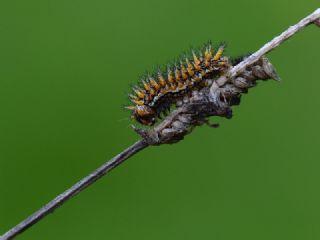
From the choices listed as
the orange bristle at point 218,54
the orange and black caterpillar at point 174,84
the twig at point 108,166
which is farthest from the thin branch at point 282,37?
the orange bristle at point 218,54

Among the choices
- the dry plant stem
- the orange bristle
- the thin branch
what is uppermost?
the orange bristle

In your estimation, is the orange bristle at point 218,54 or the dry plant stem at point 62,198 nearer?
the dry plant stem at point 62,198

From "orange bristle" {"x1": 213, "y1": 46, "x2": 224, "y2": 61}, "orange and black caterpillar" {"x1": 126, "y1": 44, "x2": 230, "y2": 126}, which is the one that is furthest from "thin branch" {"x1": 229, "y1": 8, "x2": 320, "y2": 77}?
"orange bristle" {"x1": 213, "y1": 46, "x2": 224, "y2": 61}

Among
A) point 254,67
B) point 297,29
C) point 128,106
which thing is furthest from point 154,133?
point 128,106

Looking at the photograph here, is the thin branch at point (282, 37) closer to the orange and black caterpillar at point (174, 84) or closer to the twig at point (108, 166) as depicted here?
the twig at point (108, 166)

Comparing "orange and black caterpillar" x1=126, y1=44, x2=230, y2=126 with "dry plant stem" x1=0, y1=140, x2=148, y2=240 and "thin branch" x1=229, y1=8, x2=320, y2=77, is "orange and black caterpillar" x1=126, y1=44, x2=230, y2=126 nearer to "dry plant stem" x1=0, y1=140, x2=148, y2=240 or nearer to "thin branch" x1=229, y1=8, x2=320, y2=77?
"thin branch" x1=229, y1=8, x2=320, y2=77

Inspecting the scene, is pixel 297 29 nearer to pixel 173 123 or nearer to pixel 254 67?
pixel 254 67

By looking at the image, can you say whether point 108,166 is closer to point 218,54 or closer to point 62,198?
point 62,198
